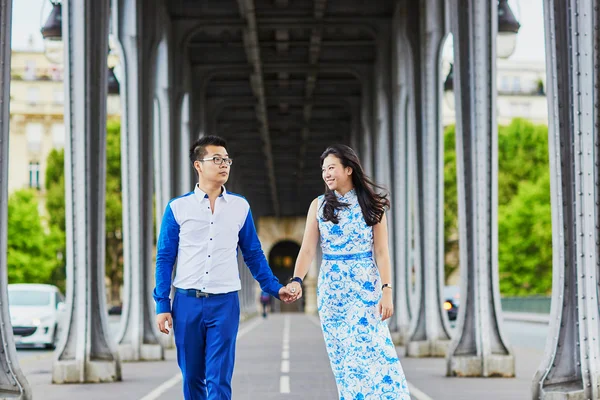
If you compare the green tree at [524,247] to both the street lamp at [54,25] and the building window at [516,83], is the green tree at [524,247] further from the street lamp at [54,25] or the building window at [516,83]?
the street lamp at [54,25]

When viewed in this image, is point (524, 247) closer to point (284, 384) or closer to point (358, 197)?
point (284, 384)

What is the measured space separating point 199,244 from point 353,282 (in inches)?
38.7

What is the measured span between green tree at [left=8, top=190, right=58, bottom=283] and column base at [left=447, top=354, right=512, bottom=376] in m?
55.7

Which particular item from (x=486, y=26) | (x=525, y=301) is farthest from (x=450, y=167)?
(x=486, y=26)

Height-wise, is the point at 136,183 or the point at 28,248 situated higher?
the point at 136,183

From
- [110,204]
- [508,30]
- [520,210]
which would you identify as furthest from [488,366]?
[110,204]

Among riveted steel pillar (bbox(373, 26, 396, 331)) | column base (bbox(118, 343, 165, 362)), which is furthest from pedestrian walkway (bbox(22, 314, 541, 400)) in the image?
riveted steel pillar (bbox(373, 26, 396, 331))

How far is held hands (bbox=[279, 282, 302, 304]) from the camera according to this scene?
7.38 m

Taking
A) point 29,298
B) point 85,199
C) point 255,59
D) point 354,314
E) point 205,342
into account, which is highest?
point 255,59

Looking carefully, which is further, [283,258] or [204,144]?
[283,258]

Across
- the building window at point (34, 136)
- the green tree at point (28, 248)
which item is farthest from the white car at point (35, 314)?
the building window at point (34, 136)

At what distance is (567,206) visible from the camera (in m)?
11.0

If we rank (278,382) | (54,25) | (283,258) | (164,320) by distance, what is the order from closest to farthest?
(164,320)
(278,382)
(54,25)
(283,258)

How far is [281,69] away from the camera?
3594 centimetres
